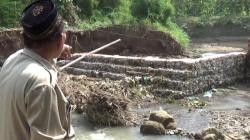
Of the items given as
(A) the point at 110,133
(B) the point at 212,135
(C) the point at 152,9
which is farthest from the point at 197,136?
(C) the point at 152,9

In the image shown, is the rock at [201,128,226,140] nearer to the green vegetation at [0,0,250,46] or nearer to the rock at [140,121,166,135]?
the rock at [140,121,166,135]

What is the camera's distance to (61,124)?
8.16ft

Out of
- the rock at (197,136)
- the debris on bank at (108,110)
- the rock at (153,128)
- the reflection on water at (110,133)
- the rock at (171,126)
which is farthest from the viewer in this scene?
the debris on bank at (108,110)

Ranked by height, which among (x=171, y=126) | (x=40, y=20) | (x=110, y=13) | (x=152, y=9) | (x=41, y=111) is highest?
(x=40, y=20)

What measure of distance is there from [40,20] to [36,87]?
0.35 metres

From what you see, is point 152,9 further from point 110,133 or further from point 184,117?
point 110,133

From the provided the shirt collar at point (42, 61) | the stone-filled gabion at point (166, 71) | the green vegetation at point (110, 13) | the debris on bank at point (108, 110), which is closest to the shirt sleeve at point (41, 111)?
the shirt collar at point (42, 61)

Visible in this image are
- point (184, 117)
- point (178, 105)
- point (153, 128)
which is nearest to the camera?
point (153, 128)

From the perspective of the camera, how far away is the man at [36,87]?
237 cm

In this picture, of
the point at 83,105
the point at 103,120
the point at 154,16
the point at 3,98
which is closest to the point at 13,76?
the point at 3,98

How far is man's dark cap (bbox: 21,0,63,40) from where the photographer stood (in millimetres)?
2482

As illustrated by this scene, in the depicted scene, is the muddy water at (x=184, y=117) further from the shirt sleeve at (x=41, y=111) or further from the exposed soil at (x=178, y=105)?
the shirt sleeve at (x=41, y=111)

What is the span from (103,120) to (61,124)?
7.85 m

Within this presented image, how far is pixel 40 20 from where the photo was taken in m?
2.48
